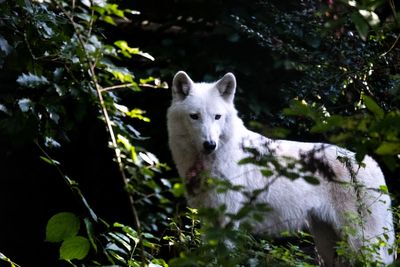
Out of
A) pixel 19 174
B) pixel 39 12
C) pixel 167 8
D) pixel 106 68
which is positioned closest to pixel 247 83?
pixel 167 8

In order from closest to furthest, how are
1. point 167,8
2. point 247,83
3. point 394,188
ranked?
1. point 394,188
2. point 247,83
3. point 167,8

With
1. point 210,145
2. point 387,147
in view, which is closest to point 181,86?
point 210,145

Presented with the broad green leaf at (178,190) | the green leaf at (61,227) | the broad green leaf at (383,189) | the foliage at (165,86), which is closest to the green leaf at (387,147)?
the foliage at (165,86)

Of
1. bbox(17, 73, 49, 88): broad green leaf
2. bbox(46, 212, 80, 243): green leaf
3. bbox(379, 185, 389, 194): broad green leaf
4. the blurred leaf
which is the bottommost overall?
bbox(379, 185, 389, 194): broad green leaf

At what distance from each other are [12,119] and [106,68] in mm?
717

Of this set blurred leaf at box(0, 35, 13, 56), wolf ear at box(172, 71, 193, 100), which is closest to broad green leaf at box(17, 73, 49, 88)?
blurred leaf at box(0, 35, 13, 56)

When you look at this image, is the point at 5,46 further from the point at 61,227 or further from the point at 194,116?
the point at 194,116

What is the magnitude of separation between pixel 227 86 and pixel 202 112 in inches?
17.3

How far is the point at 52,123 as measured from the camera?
2736mm

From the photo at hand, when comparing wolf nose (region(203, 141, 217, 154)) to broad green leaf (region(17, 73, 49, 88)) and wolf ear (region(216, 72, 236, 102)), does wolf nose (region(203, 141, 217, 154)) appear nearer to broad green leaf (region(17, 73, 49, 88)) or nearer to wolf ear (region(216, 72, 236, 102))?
wolf ear (region(216, 72, 236, 102))

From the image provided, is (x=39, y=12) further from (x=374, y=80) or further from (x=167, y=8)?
(x=167, y=8)

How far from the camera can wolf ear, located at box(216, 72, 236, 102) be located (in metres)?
5.27

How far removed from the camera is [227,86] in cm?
530

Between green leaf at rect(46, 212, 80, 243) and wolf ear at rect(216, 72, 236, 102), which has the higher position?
green leaf at rect(46, 212, 80, 243)
